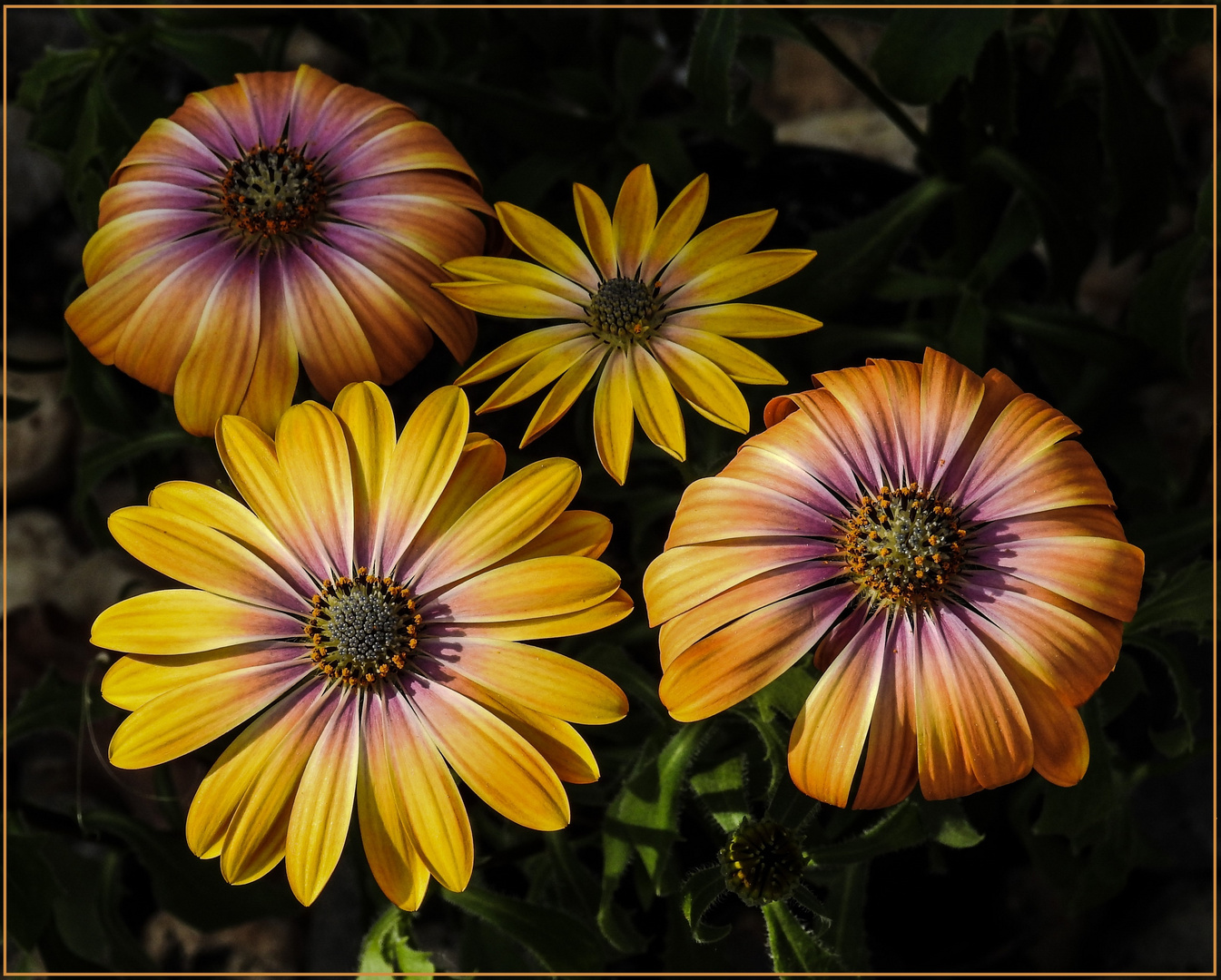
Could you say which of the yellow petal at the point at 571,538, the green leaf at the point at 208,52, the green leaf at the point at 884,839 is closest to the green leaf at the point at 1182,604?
the green leaf at the point at 884,839

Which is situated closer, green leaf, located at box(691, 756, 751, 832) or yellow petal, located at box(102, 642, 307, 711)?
yellow petal, located at box(102, 642, 307, 711)

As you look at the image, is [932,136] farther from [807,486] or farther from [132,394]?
[132,394]

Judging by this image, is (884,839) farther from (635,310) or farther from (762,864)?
(635,310)

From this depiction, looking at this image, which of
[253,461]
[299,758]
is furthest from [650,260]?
[299,758]

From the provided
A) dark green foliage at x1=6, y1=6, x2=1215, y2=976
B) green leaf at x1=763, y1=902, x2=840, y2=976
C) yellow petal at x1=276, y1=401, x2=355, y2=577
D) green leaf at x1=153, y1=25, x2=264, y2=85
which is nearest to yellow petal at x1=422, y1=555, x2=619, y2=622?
yellow petal at x1=276, y1=401, x2=355, y2=577

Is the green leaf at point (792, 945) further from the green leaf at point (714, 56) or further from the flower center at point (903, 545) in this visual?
the green leaf at point (714, 56)

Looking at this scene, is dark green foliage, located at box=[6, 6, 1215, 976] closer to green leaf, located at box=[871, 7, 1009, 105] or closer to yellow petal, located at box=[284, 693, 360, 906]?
green leaf, located at box=[871, 7, 1009, 105]
